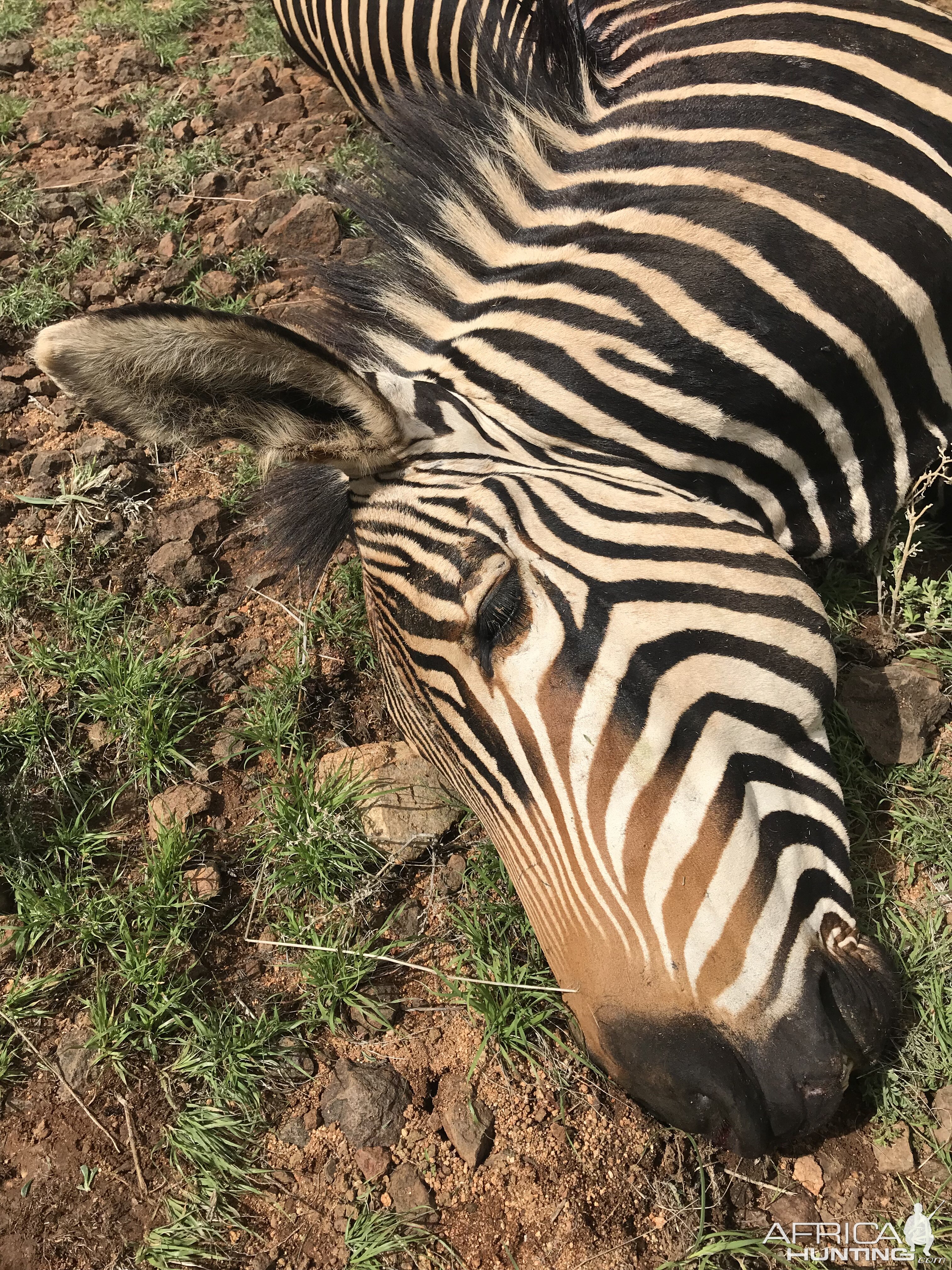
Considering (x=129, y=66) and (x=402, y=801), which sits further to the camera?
(x=129, y=66)

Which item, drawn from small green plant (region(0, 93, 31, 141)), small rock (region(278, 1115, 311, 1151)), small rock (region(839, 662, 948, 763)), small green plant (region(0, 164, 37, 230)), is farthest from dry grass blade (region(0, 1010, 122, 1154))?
small green plant (region(0, 93, 31, 141))

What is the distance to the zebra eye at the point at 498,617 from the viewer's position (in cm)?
204

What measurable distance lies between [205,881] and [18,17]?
6676mm

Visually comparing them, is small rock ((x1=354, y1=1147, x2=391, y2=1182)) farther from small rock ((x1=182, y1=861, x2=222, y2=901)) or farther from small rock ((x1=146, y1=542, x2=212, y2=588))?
small rock ((x1=146, y1=542, x2=212, y2=588))

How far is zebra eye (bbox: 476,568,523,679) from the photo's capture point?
204 cm

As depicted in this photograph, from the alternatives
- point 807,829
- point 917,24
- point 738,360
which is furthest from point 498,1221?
point 917,24

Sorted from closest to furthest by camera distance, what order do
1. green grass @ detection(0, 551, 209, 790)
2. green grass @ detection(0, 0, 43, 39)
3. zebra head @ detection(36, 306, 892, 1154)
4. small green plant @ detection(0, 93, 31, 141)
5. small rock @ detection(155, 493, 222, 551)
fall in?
1. zebra head @ detection(36, 306, 892, 1154)
2. green grass @ detection(0, 551, 209, 790)
3. small rock @ detection(155, 493, 222, 551)
4. small green plant @ detection(0, 93, 31, 141)
5. green grass @ detection(0, 0, 43, 39)

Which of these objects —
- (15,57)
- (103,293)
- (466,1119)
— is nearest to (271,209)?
(103,293)

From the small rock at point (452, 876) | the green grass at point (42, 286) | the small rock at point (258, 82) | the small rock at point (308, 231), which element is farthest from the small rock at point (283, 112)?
the small rock at point (452, 876)

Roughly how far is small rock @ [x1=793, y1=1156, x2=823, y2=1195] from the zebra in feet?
1.43

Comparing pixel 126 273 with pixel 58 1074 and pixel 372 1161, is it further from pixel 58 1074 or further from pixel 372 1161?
pixel 372 1161

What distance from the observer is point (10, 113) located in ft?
18.6

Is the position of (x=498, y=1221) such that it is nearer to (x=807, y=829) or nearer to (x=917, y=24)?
(x=807, y=829)

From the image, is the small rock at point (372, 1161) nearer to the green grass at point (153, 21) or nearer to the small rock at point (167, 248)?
the small rock at point (167, 248)
